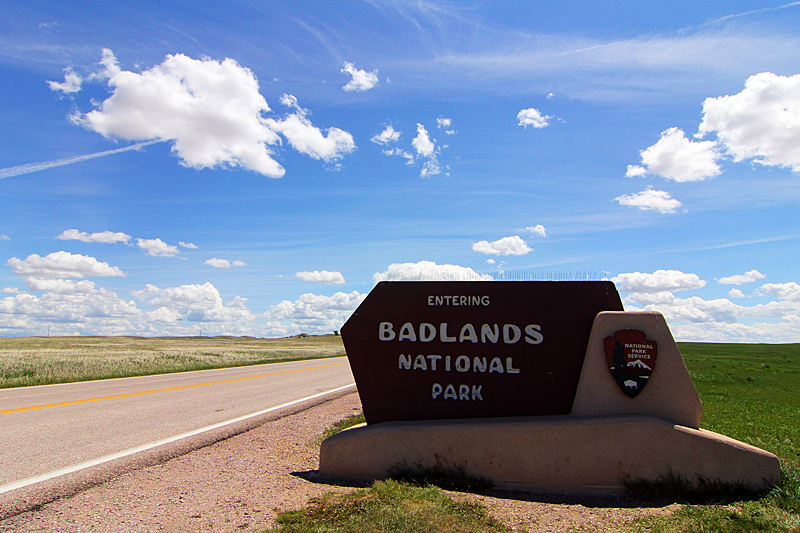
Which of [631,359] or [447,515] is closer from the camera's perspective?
[447,515]

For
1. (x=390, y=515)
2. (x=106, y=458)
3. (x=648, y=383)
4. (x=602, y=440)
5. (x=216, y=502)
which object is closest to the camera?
(x=390, y=515)

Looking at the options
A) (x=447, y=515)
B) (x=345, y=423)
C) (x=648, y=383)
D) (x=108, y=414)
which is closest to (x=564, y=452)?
(x=648, y=383)

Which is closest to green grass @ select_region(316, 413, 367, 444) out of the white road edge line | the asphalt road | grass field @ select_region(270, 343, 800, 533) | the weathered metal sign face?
the white road edge line

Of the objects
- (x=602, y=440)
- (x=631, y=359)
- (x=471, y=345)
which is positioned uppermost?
(x=471, y=345)

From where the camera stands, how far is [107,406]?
34.4 ft

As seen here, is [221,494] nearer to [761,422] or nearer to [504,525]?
[504,525]

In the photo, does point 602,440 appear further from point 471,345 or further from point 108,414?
point 108,414

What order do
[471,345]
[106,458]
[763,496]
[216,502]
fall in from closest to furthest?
[216,502]
[763,496]
[471,345]
[106,458]

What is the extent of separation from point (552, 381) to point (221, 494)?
3926 millimetres

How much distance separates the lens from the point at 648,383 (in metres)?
5.50

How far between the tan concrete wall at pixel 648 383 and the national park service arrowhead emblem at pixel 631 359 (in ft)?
0.17

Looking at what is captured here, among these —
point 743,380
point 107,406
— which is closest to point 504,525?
point 107,406

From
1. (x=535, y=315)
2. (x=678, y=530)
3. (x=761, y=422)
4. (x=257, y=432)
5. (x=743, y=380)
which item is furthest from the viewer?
(x=743, y=380)

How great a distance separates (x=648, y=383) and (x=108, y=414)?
9.78 m
